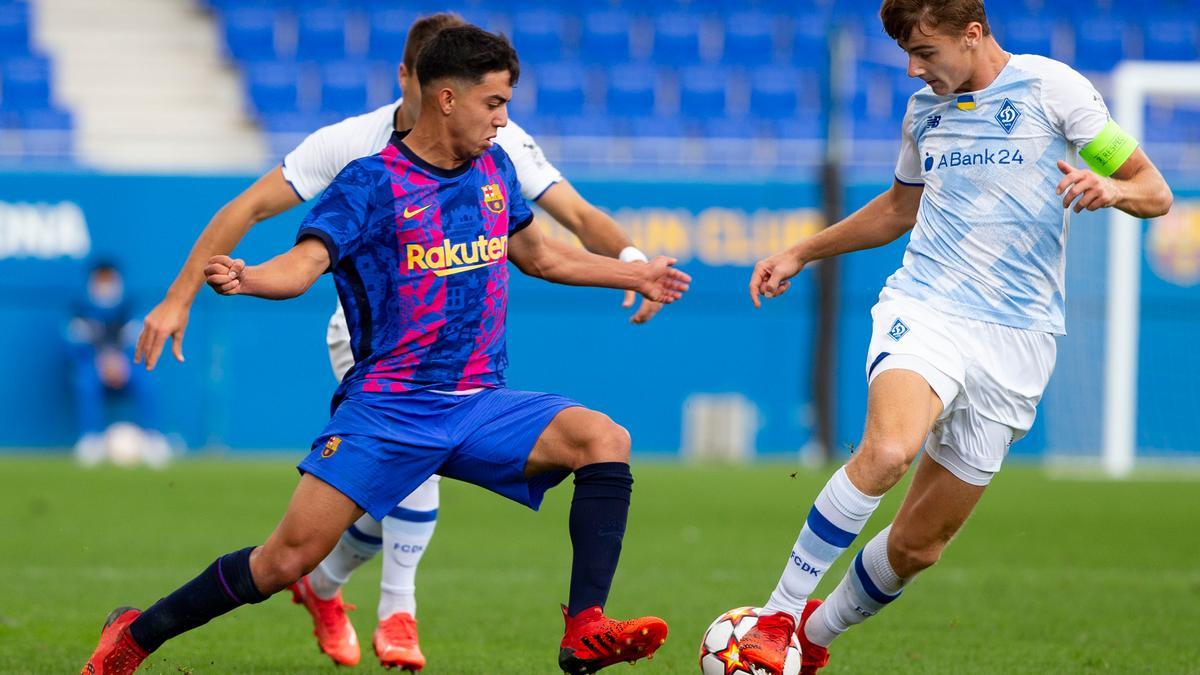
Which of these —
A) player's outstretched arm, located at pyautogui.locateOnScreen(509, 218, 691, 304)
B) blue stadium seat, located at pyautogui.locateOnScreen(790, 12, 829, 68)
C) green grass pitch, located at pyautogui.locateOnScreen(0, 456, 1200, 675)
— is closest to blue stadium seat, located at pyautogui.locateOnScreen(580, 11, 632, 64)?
blue stadium seat, located at pyautogui.locateOnScreen(790, 12, 829, 68)

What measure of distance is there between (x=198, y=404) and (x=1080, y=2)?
13.5 meters

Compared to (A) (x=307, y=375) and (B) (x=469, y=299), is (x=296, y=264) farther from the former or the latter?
(A) (x=307, y=375)

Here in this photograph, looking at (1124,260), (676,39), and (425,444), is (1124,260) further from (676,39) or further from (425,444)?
(425,444)

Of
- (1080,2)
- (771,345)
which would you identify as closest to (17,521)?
(771,345)

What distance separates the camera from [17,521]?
35.6ft

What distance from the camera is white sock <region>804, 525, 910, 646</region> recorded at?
550 centimetres

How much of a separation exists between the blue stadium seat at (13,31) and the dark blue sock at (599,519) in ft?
58.8

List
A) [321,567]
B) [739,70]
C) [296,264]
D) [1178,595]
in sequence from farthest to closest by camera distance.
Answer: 1. [739,70]
2. [1178,595]
3. [321,567]
4. [296,264]

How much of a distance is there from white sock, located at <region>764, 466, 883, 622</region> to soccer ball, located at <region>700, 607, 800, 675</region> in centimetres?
13

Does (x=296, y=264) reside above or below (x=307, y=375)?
above

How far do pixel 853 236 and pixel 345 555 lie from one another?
229 centimetres

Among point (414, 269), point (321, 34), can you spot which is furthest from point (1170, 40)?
point (414, 269)

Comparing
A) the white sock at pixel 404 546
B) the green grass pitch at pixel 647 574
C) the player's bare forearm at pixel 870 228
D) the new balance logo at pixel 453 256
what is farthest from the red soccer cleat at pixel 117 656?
the player's bare forearm at pixel 870 228

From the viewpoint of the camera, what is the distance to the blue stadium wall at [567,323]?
55.4ft
